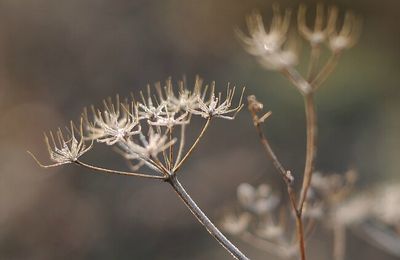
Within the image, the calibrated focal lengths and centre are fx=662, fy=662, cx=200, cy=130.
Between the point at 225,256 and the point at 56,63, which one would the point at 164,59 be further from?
the point at 225,256

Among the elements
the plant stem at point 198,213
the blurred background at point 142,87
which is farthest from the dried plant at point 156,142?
the blurred background at point 142,87

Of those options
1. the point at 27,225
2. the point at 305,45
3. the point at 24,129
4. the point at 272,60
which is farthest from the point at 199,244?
the point at 272,60

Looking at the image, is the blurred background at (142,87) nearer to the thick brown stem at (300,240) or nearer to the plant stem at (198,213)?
the thick brown stem at (300,240)

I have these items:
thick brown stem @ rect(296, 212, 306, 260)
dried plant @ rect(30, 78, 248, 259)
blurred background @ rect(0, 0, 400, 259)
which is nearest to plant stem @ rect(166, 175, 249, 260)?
dried plant @ rect(30, 78, 248, 259)

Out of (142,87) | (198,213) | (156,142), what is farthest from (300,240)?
(142,87)

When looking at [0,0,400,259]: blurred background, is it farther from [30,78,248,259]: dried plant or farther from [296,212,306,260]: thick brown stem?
[30,78,248,259]: dried plant

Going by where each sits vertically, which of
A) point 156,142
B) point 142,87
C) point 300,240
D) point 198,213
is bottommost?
point 300,240

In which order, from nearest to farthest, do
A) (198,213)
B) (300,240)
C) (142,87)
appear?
(198,213) < (300,240) < (142,87)

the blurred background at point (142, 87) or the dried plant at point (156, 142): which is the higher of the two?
the blurred background at point (142, 87)

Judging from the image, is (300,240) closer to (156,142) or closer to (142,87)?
(156,142)
